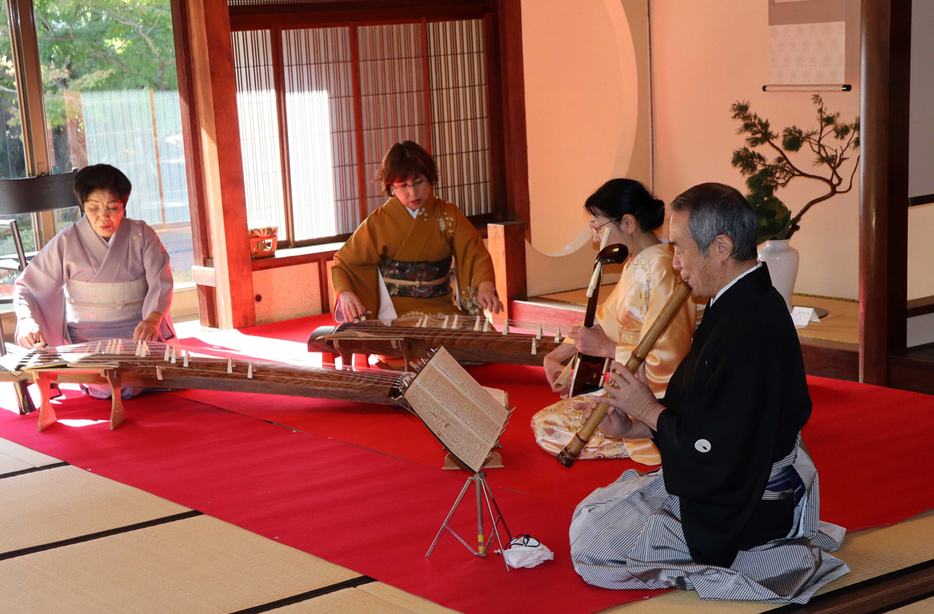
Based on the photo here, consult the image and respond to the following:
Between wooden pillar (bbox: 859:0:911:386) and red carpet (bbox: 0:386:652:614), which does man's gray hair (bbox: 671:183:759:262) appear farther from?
wooden pillar (bbox: 859:0:911:386)

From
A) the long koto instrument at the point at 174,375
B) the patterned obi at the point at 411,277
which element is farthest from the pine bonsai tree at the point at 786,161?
the long koto instrument at the point at 174,375

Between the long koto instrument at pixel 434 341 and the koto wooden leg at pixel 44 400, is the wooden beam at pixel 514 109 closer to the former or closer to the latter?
the long koto instrument at pixel 434 341

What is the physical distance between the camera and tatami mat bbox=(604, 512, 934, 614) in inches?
101

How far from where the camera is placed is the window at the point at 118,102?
260 inches

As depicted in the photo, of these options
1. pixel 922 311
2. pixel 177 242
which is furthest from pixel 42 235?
pixel 922 311

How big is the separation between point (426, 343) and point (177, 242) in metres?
3.23

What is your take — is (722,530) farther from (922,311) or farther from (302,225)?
(302,225)

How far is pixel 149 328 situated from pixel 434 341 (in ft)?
4.62

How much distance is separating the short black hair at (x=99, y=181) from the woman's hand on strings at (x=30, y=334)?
26.2 inches

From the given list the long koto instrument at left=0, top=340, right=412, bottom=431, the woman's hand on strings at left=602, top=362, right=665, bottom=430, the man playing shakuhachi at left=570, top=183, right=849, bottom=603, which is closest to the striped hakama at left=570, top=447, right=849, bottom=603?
the man playing shakuhachi at left=570, top=183, right=849, bottom=603

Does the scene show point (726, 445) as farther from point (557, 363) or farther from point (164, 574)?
point (164, 574)

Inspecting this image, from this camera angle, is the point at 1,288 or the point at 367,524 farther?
the point at 1,288

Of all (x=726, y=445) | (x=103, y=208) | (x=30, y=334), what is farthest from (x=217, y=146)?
(x=726, y=445)

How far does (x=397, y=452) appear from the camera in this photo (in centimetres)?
402
